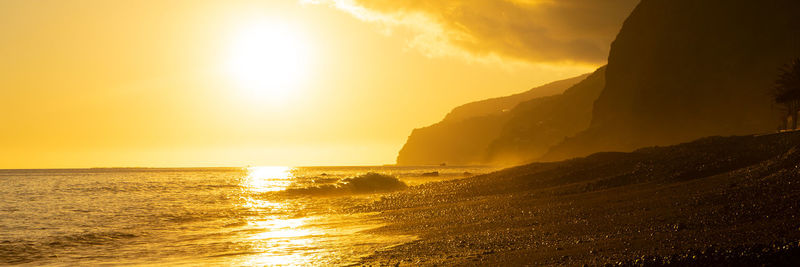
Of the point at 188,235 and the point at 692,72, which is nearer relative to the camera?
the point at 188,235

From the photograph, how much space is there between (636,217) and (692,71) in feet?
317

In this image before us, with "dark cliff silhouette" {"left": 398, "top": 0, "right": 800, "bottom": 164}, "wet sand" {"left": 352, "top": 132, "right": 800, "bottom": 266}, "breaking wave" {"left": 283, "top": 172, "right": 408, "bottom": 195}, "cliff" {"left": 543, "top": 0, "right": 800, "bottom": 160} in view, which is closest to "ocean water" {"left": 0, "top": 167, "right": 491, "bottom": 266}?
"wet sand" {"left": 352, "top": 132, "right": 800, "bottom": 266}

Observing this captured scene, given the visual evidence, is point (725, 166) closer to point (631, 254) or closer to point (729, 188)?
point (729, 188)

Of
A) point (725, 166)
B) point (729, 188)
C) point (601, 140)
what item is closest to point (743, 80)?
point (601, 140)

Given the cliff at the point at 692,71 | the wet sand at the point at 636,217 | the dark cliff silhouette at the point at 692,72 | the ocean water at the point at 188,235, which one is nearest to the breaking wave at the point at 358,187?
the ocean water at the point at 188,235

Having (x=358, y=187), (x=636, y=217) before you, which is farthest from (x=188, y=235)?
(x=358, y=187)

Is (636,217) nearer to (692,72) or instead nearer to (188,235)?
(188,235)

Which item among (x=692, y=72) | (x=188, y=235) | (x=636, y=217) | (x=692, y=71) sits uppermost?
(x=692, y=71)

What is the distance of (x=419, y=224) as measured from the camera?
28.1 metres

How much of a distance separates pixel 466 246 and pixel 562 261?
16.8 feet

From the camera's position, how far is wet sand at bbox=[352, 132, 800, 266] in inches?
552

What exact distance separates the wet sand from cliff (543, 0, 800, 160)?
64403 mm

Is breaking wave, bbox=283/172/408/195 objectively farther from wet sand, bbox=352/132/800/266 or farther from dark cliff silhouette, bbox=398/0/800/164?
dark cliff silhouette, bbox=398/0/800/164

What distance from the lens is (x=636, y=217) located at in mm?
20438
